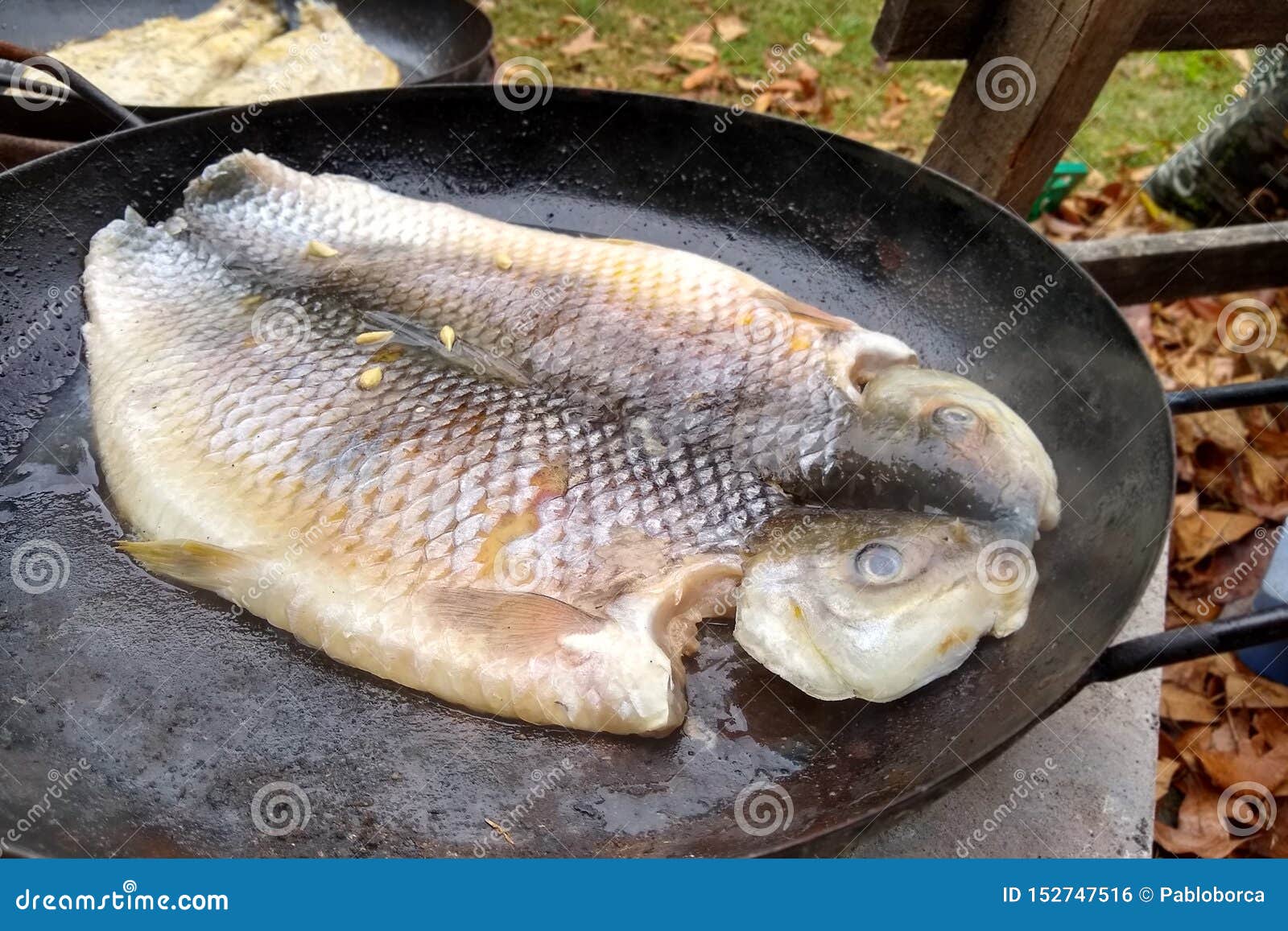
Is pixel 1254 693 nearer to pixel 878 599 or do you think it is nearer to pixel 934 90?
pixel 878 599

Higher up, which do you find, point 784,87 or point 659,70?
point 784,87

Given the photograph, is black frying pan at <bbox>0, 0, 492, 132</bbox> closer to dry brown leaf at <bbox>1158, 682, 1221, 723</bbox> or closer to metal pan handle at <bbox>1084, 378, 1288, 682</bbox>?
metal pan handle at <bbox>1084, 378, 1288, 682</bbox>

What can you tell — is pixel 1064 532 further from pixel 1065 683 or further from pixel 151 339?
pixel 151 339

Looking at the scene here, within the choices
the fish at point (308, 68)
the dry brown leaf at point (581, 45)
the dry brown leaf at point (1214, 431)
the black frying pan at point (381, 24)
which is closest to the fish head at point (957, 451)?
the dry brown leaf at point (1214, 431)

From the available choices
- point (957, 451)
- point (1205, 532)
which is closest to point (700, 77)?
point (1205, 532)

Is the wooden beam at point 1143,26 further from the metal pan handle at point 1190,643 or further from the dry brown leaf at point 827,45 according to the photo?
the dry brown leaf at point 827,45

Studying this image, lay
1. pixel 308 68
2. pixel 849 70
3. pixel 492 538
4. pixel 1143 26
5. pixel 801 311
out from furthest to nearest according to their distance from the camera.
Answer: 1. pixel 849 70
2. pixel 308 68
3. pixel 1143 26
4. pixel 801 311
5. pixel 492 538

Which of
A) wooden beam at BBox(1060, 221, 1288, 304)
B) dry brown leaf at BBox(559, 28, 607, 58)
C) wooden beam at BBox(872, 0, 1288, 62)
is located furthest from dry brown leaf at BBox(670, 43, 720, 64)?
wooden beam at BBox(1060, 221, 1288, 304)
